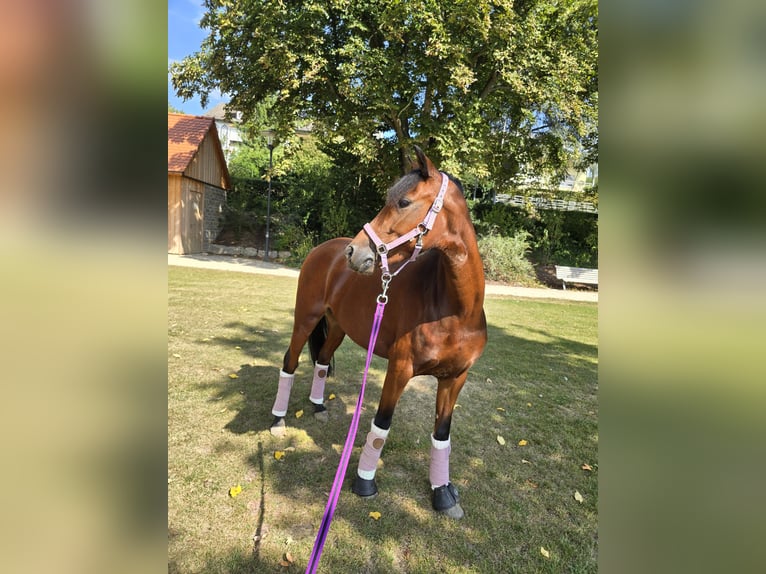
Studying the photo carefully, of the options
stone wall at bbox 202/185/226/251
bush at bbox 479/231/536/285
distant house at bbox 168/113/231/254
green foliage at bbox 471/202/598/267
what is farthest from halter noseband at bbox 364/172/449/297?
stone wall at bbox 202/185/226/251

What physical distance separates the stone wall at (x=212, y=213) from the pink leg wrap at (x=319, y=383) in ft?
57.3

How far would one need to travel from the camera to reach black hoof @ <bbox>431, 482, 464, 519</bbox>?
289cm

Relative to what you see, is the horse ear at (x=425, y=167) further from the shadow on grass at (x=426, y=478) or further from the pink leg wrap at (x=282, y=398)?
the pink leg wrap at (x=282, y=398)

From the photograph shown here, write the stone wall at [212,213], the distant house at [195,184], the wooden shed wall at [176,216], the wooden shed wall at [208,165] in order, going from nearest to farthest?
the wooden shed wall at [176,216] < the distant house at [195,184] < the wooden shed wall at [208,165] < the stone wall at [212,213]

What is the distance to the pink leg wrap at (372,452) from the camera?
9.60 ft

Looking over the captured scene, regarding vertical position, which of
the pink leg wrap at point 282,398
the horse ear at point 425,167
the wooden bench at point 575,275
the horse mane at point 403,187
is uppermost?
the horse ear at point 425,167

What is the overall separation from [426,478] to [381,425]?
2.51 ft

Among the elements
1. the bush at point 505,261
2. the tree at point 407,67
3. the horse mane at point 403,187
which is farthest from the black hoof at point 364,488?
the bush at point 505,261

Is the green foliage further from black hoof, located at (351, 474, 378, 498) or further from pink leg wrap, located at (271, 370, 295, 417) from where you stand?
black hoof, located at (351, 474, 378, 498)

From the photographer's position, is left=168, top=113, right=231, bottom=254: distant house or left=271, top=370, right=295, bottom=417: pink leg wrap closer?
left=271, top=370, right=295, bottom=417: pink leg wrap

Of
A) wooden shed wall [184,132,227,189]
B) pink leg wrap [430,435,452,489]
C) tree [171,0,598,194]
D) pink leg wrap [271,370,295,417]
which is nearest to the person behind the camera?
pink leg wrap [430,435,452,489]

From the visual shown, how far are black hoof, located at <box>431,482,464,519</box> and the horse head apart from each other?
1784 millimetres

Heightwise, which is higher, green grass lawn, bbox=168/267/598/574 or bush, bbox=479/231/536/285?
bush, bbox=479/231/536/285
